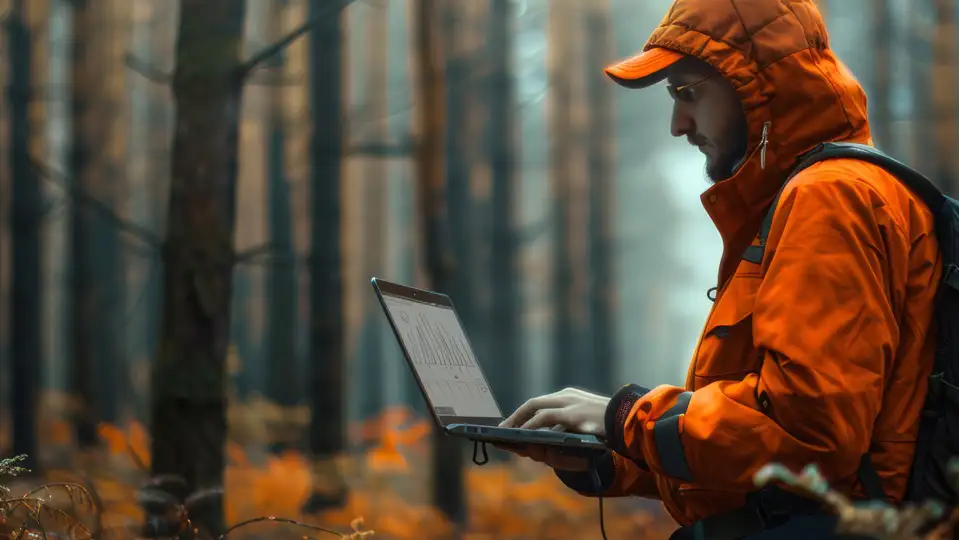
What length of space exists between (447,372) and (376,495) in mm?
10352

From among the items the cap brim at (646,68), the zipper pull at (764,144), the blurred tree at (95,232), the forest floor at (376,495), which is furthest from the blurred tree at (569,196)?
the zipper pull at (764,144)

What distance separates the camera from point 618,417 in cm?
261

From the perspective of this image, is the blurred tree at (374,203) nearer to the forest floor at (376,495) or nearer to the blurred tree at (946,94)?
the forest floor at (376,495)

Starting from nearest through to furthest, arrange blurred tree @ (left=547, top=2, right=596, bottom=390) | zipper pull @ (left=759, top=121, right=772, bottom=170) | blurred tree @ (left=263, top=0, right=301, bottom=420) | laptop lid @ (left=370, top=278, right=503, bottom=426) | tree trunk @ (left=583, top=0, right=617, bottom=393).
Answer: zipper pull @ (left=759, top=121, right=772, bottom=170) < laptop lid @ (left=370, top=278, right=503, bottom=426) < blurred tree @ (left=263, top=0, right=301, bottom=420) < blurred tree @ (left=547, top=2, right=596, bottom=390) < tree trunk @ (left=583, top=0, right=617, bottom=393)

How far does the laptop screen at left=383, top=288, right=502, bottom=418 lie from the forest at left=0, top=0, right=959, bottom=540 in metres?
0.49

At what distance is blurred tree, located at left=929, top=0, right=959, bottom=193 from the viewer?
1384cm

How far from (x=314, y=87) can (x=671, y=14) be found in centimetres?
906

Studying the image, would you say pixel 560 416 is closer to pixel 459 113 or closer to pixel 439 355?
pixel 439 355

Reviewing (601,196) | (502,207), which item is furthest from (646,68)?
(601,196)

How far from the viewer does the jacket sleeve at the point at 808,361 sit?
7.58 feet

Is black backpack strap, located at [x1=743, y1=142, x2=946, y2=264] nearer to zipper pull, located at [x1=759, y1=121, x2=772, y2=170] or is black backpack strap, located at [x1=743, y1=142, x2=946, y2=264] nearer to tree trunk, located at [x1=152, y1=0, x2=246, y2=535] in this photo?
zipper pull, located at [x1=759, y1=121, x2=772, y2=170]

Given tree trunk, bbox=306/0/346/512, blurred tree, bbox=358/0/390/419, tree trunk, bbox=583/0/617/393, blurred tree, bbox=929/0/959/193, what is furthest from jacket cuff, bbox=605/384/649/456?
tree trunk, bbox=583/0/617/393

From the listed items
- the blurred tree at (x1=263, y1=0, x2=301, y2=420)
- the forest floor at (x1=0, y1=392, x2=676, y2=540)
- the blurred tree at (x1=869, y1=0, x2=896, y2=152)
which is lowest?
the forest floor at (x1=0, y1=392, x2=676, y2=540)

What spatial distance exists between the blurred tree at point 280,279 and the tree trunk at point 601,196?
585 cm
